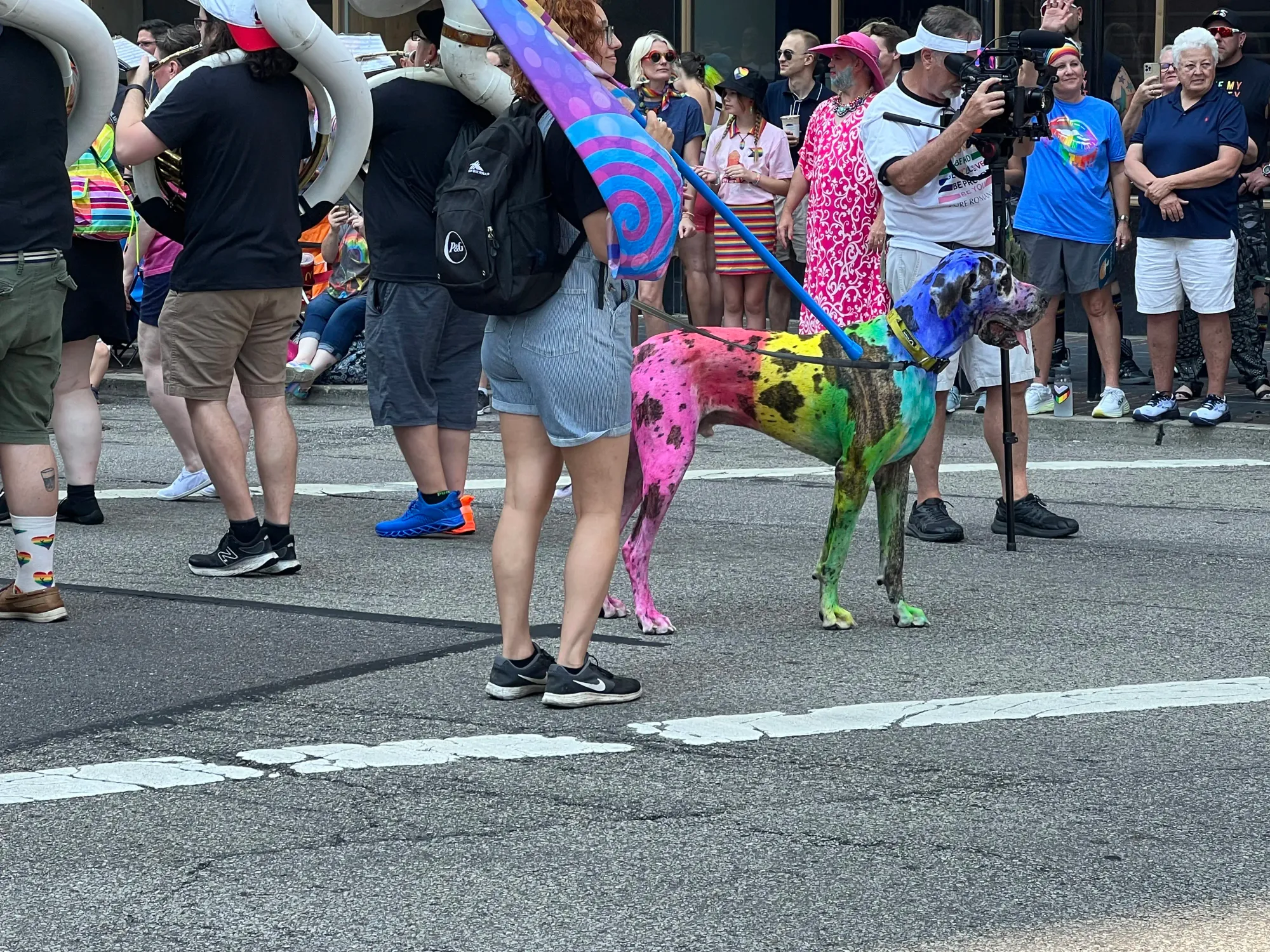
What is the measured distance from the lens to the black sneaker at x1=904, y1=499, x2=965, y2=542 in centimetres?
832

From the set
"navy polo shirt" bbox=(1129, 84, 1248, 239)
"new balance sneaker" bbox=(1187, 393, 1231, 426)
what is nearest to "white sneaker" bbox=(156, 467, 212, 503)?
"new balance sneaker" bbox=(1187, 393, 1231, 426)

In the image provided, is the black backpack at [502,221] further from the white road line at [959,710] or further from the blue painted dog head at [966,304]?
the blue painted dog head at [966,304]

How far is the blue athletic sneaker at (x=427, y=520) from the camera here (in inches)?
334

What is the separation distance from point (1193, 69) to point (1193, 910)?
27.6 ft

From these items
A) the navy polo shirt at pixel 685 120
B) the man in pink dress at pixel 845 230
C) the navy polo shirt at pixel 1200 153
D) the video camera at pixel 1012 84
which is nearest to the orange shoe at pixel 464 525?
the man in pink dress at pixel 845 230

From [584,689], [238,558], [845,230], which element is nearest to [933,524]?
[845,230]

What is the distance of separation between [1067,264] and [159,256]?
542 cm

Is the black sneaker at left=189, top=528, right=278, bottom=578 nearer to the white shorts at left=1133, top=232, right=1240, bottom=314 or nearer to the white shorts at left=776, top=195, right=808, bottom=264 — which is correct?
the white shorts at left=1133, top=232, right=1240, bottom=314

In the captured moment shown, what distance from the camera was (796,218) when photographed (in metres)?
13.2

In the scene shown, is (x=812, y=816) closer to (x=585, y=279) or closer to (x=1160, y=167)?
(x=585, y=279)

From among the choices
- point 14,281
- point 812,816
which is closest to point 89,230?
point 14,281

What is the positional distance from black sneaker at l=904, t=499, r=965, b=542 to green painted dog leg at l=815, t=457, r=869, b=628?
1.80m

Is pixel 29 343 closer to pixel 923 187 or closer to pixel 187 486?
pixel 187 486

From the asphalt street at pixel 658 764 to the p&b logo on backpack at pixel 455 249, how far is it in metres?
1.27
